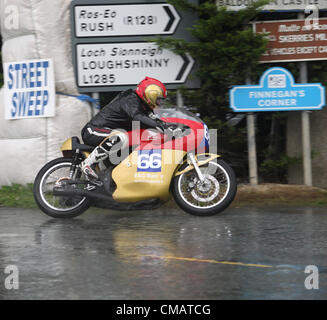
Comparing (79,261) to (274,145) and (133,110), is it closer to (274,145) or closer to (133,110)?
(133,110)

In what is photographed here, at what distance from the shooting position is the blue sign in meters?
9.11

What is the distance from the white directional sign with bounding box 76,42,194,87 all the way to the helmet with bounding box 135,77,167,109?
1608mm

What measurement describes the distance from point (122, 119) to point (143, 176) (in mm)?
817

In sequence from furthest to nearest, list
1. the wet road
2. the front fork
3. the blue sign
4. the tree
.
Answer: the blue sign < the tree < the front fork < the wet road

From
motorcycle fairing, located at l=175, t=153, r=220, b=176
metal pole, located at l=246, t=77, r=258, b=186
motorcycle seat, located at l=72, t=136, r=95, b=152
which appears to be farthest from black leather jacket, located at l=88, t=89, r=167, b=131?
metal pole, located at l=246, t=77, r=258, b=186

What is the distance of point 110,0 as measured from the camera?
9367 millimetres

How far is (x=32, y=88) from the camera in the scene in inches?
369

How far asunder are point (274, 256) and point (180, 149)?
7.53ft

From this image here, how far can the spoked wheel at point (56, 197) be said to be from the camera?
7824mm

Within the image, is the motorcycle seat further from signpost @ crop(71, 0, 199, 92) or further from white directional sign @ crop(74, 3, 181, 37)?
white directional sign @ crop(74, 3, 181, 37)

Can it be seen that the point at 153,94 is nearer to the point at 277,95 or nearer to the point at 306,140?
the point at 277,95

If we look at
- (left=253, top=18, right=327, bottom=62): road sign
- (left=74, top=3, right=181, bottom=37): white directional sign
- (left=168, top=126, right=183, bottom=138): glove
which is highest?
(left=74, top=3, right=181, bottom=37): white directional sign

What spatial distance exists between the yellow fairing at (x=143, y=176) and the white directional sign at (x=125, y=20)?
2.50 m

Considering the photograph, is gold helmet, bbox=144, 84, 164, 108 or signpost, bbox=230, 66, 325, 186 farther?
signpost, bbox=230, 66, 325, 186
